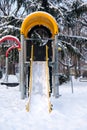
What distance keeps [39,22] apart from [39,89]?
3.60m

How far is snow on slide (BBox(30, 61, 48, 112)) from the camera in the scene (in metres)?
8.45

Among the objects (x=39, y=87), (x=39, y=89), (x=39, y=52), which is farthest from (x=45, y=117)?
(x=39, y=52)

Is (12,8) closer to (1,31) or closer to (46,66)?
(1,31)

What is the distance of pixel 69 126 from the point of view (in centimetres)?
654

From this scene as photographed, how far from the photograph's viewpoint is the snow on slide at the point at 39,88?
845 cm

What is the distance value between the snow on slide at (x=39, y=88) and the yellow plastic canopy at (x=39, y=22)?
1.46 m

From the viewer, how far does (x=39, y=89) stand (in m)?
9.88

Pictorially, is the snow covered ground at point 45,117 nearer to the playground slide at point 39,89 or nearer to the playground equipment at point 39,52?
the playground slide at point 39,89

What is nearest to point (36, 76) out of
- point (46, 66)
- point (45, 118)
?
point (46, 66)

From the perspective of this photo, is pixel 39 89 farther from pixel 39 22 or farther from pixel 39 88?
pixel 39 22

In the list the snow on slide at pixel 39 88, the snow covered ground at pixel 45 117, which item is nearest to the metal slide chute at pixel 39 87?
the snow on slide at pixel 39 88

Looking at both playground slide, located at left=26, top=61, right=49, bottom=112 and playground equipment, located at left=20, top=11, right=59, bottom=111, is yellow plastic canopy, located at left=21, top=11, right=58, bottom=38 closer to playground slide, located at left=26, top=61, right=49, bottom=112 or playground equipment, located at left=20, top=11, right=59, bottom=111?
playground equipment, located at left=20, top=11, right=59, bottom=111

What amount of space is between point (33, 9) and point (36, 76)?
10001 mm

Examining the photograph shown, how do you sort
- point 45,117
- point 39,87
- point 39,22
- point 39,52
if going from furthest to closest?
point 39,52 → point 39,22 → point 39,87 → point 45,117
